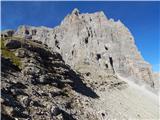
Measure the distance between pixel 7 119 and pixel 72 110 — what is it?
2868 cm

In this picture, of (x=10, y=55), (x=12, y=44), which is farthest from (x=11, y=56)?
(x=12, y=44)

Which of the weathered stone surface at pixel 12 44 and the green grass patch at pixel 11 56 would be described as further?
the weathered stone surface at pixel 12 44

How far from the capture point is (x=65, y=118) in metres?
75.4

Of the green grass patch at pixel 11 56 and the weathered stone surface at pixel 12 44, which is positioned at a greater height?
the weathered stone surface at pixel 12 44

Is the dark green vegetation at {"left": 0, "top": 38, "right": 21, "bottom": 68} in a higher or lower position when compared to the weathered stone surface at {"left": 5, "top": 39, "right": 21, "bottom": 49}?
→ lower

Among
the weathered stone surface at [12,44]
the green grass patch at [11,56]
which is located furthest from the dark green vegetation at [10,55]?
the weathered stone surface at [12,44]

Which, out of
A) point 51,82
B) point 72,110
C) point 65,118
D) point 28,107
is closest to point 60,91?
point 51,82

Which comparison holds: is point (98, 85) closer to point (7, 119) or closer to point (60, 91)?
point (60, 91)

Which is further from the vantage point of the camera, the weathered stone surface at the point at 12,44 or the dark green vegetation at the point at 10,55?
the weathered stone surface at the point at 12,44

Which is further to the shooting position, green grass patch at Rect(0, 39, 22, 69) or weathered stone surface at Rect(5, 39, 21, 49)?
weathered stone surface at Rect(5, 39, 21, 49)

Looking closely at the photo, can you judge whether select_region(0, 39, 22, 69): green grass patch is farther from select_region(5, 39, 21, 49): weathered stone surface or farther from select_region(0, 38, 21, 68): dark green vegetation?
select_region(5, 39, 21, 49): weathered stone surface

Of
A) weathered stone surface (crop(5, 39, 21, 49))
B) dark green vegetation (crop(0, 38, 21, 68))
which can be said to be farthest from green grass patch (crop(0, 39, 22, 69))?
weathered stone surface (crop(5, 39, 21, 49))

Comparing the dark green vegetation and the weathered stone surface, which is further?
the weathered stone surface

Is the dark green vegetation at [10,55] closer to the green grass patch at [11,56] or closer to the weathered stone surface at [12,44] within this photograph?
the green grass patch at [11,56]
